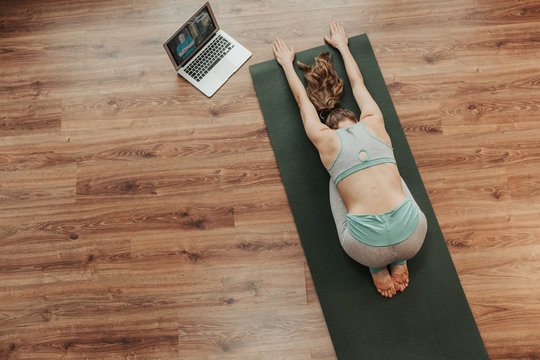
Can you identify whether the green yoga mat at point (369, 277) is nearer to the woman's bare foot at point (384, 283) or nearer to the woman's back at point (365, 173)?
the woman's bare foot at point (384, 283)

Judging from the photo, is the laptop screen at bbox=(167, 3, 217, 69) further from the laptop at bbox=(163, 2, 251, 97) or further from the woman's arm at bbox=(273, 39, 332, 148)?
the woman's arm at bbox=(273, 39, 332, 148)

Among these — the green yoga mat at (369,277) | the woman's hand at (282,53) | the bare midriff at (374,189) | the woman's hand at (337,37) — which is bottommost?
the green yoga mat at (369,277)

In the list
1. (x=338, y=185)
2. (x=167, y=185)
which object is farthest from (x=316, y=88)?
(x=167, y=185)

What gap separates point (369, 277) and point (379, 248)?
265mm

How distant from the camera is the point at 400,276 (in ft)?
6.57

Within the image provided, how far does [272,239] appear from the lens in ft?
7.02

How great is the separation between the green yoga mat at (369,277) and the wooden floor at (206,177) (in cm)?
6

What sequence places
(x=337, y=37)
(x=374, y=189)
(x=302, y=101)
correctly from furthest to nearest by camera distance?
(x=337, y=37) → (x=302, y=101) → (x=374, y=189)

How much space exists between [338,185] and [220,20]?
46.7 inches

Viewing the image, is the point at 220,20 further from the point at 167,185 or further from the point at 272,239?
the point at 272,239

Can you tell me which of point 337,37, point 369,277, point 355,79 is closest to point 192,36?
point 337,37

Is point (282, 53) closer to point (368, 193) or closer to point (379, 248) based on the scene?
point (368, 193)

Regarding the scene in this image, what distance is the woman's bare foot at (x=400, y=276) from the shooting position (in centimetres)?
199

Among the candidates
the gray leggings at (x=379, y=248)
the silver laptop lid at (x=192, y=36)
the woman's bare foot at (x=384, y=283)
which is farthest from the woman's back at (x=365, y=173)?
the silver laptop lid at (x=192, y=36)
